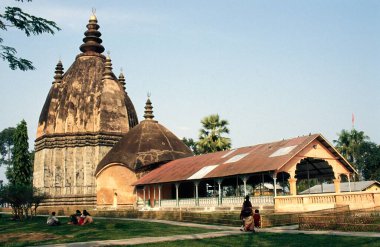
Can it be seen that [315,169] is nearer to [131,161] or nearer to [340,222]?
[340,222]

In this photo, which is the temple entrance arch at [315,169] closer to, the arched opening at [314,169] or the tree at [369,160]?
the arched opening at [314,169]

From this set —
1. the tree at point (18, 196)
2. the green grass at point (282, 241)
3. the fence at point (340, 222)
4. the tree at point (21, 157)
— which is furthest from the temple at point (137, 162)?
the tree at point (18, 196)

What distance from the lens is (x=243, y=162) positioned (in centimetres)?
3167

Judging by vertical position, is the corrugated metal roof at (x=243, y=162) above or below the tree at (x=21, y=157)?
below

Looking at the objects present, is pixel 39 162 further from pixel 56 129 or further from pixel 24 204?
pixel 24 204

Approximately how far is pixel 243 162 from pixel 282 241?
17305 millimetres

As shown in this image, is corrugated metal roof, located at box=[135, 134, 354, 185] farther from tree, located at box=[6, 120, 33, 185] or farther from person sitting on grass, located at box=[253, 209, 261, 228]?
tree, located at box=[6, 120, 33, 185]

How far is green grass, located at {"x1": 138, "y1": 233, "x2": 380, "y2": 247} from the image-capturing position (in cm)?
1328

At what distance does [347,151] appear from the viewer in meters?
71.8

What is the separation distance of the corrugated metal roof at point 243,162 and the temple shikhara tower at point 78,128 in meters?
15.1

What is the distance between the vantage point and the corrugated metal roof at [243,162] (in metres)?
28.9

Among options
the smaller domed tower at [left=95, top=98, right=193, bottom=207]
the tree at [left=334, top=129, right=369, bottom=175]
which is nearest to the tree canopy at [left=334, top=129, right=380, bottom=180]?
the tree at [left=334, top=129, right=369, bottom=175]

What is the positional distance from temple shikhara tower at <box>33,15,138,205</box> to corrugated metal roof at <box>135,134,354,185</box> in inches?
594

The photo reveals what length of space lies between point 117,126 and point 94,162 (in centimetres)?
575
